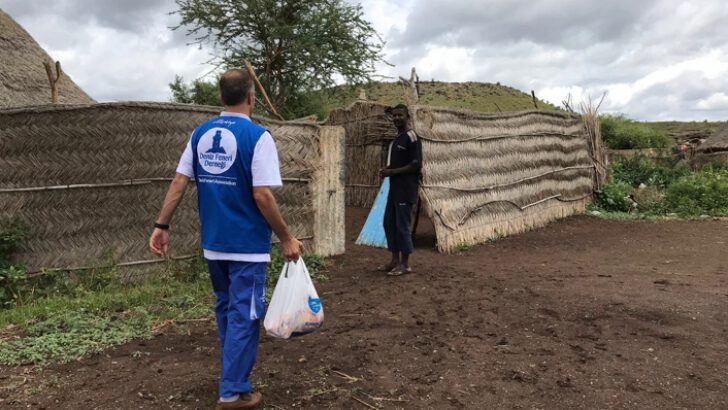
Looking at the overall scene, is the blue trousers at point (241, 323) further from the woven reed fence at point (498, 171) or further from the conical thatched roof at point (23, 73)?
the conical thatched roof at point (23, 73)

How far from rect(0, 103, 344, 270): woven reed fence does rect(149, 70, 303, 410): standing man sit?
2923 millimetres

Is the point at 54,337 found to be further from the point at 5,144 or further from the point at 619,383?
the point at 619,383

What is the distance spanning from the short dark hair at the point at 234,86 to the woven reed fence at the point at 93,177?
300 centimetres

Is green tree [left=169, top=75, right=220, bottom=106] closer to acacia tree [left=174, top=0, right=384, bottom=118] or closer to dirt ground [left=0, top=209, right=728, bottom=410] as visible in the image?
acacia tree [left=174, top=0, right=384, bottom=118]

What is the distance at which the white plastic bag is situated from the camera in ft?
9.11

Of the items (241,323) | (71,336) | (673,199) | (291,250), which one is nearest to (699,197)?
(673,199)

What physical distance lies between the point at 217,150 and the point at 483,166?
6.57 meters

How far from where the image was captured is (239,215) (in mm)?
2740

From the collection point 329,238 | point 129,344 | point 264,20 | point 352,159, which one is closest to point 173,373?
point 129,344

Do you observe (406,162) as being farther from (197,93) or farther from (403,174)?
(197,93)

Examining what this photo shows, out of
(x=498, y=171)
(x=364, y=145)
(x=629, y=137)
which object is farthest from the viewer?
(x=629, y=137)

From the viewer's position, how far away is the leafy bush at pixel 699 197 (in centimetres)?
1120

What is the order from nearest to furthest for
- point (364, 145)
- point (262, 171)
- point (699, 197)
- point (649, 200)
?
point (262, 171) < point (364, 145) < point (699, 197) < point (649, 200)

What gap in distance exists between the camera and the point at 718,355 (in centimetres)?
346
